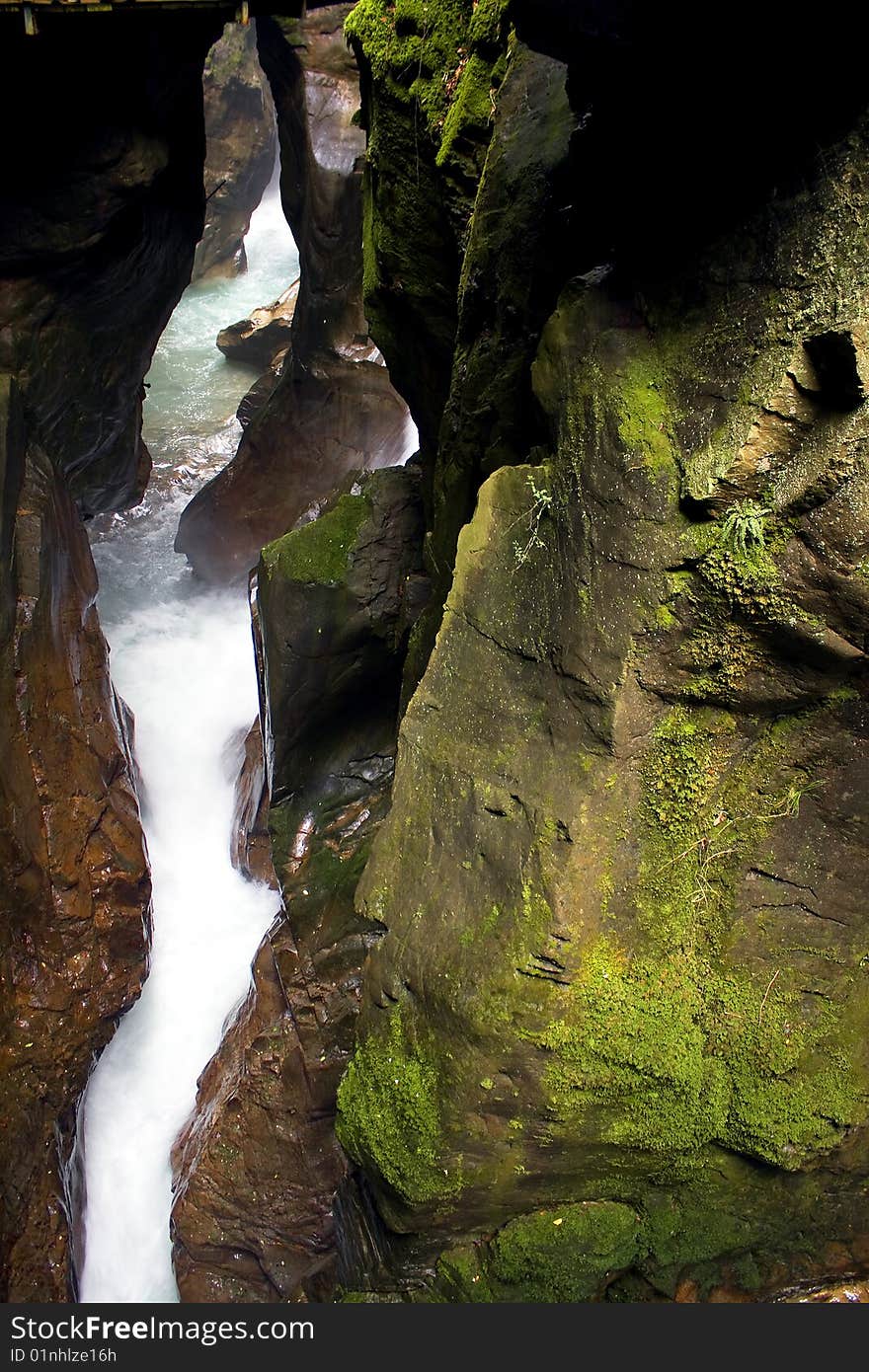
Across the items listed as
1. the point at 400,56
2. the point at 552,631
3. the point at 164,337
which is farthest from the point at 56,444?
the point at 164,337

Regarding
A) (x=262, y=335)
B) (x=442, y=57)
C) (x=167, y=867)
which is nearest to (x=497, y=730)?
(x=442, y=57)

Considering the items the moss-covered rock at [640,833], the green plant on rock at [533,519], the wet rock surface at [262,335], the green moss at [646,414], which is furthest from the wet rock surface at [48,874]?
the wet rock surface at [262,335]

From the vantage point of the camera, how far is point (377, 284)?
6.34m

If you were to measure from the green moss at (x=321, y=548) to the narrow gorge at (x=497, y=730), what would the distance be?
4 centimetres

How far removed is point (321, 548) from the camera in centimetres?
709

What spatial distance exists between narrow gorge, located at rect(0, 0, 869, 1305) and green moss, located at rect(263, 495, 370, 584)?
4cm

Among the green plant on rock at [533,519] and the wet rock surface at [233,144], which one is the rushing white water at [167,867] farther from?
the wet rock surface at [233,144]

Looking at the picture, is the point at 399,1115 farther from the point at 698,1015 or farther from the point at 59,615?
the point at 59,615

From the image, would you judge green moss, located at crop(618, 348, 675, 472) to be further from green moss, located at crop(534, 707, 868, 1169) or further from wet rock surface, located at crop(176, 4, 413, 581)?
wet rock surface, located at crop(176, 4, 413, 581)

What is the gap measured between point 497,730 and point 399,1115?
63.8 inches

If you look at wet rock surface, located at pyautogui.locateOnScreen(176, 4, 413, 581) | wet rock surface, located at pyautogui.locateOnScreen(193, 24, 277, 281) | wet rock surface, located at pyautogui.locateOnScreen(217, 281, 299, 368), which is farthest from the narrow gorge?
wet rock surface, located at pyautogui.locateOnScreen(193, 24, 277, 281)

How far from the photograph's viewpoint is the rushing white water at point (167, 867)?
24.6 feet

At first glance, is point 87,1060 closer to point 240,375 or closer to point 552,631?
point 552,631

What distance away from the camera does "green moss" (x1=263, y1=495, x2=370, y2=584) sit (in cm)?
700
